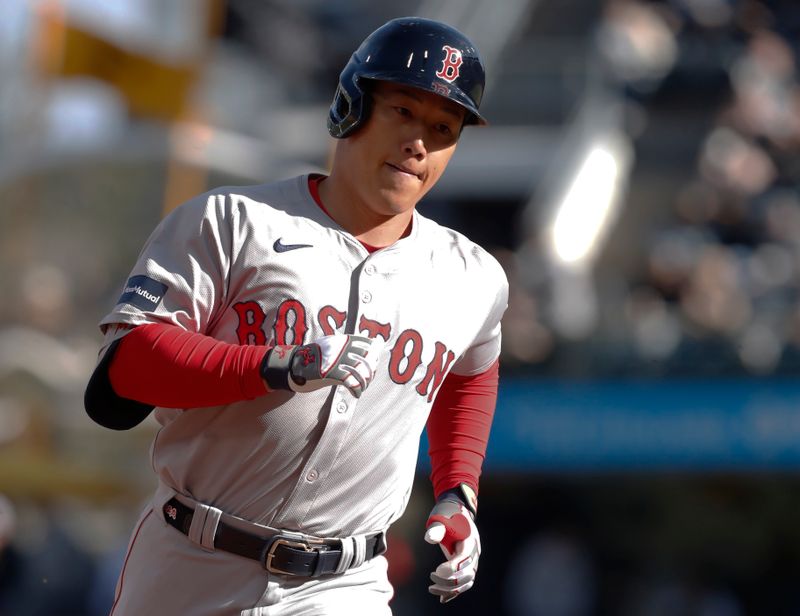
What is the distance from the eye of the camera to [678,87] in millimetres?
11992

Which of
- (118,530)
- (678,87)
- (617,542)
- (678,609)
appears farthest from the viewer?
(678,87)

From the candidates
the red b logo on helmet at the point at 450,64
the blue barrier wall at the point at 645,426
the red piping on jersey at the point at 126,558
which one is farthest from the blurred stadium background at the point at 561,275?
the red b logo on helmet at the point at 450,64

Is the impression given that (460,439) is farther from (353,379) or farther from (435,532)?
(353,379)

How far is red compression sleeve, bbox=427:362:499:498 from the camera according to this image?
128 inches

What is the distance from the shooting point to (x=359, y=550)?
292 cm

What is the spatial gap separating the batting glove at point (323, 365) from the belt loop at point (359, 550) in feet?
1.54

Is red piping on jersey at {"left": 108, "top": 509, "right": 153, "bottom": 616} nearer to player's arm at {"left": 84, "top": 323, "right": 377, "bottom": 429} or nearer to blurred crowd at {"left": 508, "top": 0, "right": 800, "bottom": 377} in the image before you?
player's arm at {"left": 84, "top": 323, "right": 377, "bottom": 429}

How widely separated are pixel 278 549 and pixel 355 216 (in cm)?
75

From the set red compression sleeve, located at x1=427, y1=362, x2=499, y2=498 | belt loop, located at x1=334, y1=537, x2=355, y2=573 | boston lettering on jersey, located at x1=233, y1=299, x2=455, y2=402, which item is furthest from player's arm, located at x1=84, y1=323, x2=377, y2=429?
red compression sleeve, located at x1=427, y1=362, x2=499, y2=498

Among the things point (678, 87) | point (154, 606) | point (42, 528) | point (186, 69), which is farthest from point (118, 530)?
point (154, 606)

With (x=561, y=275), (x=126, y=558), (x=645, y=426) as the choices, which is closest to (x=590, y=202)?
(x=561, y=275)

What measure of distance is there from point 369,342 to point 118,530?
29.3 ft

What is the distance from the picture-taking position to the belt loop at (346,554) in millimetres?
2883

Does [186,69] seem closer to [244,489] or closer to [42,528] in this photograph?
[42,528]
